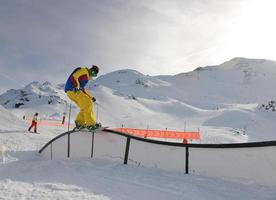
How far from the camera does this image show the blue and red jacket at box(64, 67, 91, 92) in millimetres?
9281

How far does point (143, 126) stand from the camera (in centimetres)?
4034

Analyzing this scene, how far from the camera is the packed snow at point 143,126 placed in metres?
5.17

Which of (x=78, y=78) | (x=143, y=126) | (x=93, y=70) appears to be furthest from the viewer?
(x=143, y=126)

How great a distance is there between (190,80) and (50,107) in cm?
7018

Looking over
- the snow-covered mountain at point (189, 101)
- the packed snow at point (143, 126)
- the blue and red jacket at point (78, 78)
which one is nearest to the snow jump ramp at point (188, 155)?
the packed snow at point (143, 126)

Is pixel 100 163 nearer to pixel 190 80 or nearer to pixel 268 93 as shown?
pixel 268 93

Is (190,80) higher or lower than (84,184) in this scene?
higher

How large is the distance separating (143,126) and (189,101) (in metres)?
47.5

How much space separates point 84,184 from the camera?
549cm

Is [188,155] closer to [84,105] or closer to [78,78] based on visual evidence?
[84,105]

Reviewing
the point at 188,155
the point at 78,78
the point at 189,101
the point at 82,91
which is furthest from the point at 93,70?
the point at 189,101

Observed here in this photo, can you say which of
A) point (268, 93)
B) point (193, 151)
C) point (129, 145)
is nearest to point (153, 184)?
point (193, 151)

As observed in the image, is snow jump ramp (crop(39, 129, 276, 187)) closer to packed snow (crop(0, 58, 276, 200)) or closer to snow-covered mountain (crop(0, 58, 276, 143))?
packed snow (crop(0, 58, 276, 200))

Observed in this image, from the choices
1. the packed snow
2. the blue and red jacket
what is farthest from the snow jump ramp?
the blue and red jacket
